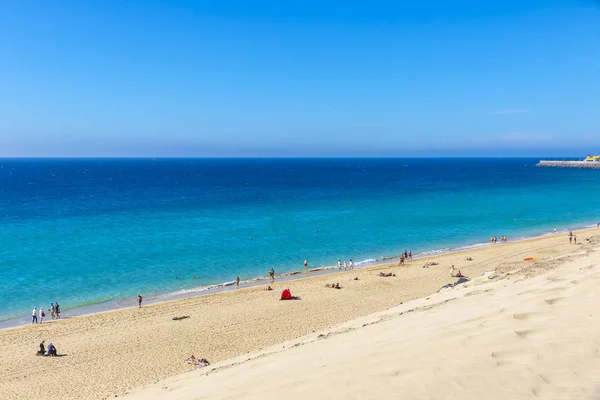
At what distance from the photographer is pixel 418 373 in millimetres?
5992

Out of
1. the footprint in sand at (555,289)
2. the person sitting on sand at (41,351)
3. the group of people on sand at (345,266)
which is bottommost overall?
the group of people on sand at (345,266)

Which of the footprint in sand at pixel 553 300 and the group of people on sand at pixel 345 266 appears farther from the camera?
the group of people on sand at pixel 345 266

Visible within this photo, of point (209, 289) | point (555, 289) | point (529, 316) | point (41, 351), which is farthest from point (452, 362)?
point (209, 289)

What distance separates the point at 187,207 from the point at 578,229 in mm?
51491

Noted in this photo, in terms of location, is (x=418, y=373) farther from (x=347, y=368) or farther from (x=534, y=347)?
(x=534, y=347)

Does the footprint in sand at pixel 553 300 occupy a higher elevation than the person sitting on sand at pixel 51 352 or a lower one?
higher

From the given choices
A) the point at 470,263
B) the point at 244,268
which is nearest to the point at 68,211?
the point at 244,268

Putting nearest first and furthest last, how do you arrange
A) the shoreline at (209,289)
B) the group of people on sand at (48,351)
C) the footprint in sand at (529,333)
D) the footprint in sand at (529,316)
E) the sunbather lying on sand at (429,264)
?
the footprint in sand at (529,333) < the footprint in sand at (529,316) < the group of people on sand at (48,351) < the shoreline at (209,289) < the sunbather lying on sand at (429,264)

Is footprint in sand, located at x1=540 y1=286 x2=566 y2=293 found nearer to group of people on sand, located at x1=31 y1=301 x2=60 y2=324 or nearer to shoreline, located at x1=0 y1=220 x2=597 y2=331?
shoreline, located at x1=0 y1=220 x2=597 y2=331

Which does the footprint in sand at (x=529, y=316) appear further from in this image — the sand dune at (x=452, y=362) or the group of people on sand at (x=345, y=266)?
the group of people on sand at (x=345, y=266)

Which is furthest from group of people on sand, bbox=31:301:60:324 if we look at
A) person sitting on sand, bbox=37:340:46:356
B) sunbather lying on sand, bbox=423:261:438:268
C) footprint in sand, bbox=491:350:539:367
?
sunbather lying on sand, bbox=423:261:438:268

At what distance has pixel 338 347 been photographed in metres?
8.74

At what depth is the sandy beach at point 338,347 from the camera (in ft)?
19.1

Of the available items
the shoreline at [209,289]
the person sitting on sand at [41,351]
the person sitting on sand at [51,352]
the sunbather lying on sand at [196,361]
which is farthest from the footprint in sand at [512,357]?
the shoreline at [209,289]
